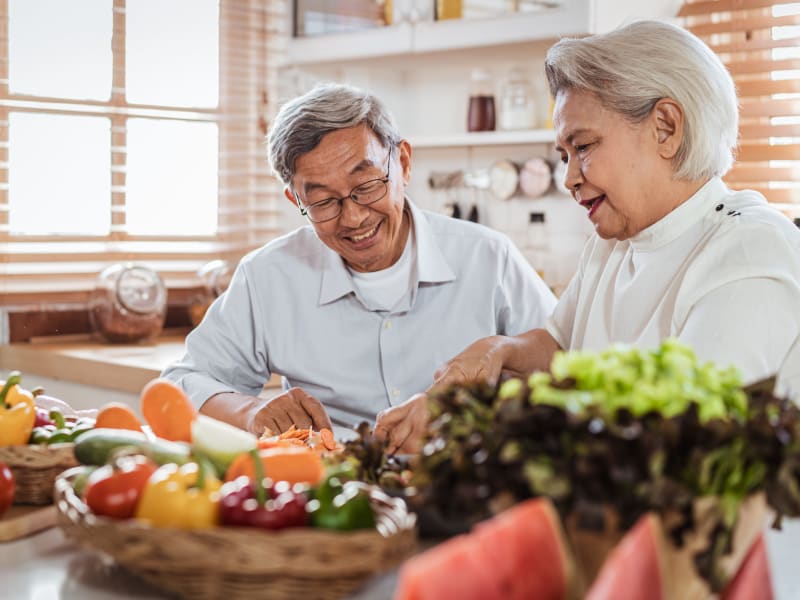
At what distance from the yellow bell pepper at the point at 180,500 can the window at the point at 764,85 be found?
7.79 feet

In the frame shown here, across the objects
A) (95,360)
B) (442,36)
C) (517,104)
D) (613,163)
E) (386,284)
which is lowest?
(95,360)

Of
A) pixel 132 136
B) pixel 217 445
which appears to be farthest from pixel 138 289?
pixel 217 445

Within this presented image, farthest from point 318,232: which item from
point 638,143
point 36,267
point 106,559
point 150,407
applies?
point 36,267

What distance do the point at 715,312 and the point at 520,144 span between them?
2209 mm

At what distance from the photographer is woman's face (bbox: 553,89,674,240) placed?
75.2 inches

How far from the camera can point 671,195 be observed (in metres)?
1.94

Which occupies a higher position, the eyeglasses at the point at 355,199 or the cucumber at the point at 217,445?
the eyeglasses at the point at 355,199

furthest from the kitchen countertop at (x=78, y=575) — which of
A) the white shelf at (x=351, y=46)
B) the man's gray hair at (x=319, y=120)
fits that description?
the white shelf at (x=351, y=46)

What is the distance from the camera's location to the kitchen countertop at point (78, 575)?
116 centimetres

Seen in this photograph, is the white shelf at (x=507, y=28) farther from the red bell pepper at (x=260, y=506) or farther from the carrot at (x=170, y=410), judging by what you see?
the red bell pepper at (x=260, y=506)

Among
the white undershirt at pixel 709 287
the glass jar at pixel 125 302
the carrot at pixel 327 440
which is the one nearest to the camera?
the white undershirt at pixel 709 287

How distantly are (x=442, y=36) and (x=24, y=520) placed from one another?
2651mm

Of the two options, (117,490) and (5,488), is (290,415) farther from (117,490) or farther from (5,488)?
(117,490)

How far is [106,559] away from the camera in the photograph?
1266mm
